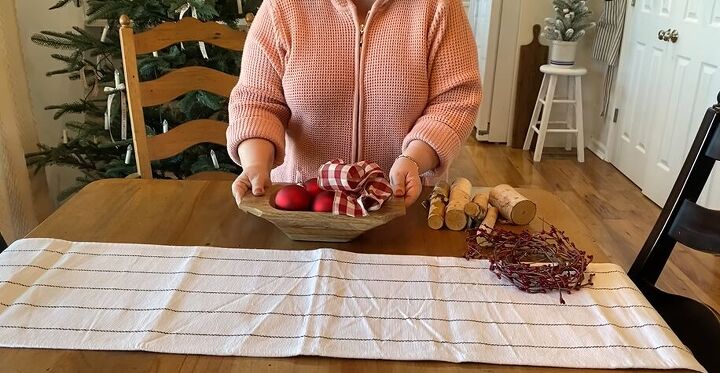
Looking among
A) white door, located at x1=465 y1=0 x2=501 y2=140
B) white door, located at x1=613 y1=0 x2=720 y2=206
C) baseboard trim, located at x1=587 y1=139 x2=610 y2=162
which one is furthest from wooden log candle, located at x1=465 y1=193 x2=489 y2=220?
baseboard trim, located at x1=587 y1=139 x2=610 y2=162

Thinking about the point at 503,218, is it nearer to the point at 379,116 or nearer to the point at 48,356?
the point at 379,116

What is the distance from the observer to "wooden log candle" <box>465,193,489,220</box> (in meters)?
1.17

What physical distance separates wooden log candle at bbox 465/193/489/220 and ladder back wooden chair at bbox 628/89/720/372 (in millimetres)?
305

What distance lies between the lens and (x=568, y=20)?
3.75 m

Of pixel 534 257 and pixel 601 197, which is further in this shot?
pixel 601 197

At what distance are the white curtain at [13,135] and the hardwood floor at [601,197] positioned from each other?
2095 mm

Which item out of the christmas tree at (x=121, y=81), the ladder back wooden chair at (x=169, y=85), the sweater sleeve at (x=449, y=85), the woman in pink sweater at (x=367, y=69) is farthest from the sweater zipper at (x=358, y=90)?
the christmas tree at (x=121, y=81)

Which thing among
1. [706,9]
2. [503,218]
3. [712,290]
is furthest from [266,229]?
[706,9]

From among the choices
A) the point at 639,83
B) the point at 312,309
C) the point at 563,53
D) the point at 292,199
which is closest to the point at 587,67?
the point at 563,53

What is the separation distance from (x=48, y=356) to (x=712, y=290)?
2.34 metres

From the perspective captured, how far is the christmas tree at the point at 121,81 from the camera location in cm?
217

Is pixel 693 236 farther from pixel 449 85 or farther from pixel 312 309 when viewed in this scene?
pixel 312 309

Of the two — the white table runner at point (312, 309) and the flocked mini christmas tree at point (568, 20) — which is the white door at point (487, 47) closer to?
the flocked mini christmas tree at point (568, 20)

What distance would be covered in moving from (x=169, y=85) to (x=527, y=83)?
299 cm
